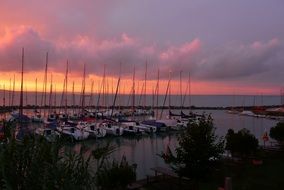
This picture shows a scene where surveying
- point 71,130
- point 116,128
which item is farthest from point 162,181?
point 116,128

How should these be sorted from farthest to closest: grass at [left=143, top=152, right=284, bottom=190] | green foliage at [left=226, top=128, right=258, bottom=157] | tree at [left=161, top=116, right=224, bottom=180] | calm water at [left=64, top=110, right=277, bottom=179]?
calm water at [left=64, top=110, right=277, bottom=179] → green foliage at [left=226, top=128, right=258, bottom=157] → grass at [left=143, top=152, right=284, bottom=190] → tree at [left=161, top=116, right=224, bottom=180]

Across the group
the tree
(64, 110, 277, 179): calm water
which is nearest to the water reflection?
(64, 110, 277, 179): calm water

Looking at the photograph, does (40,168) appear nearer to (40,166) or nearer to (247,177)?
(40,166)

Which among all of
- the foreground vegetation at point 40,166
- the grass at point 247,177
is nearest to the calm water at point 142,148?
the grass at point 247,177

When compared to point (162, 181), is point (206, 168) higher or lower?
higher

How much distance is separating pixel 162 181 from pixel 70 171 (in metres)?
14.8

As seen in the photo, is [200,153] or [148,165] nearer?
[200,153]

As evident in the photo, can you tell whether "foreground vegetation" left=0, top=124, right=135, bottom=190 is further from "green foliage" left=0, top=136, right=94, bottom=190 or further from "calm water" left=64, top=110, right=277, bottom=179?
"calm water" left=64, top=110, right=277, bottom=179

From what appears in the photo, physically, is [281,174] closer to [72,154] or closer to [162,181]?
[162,181]

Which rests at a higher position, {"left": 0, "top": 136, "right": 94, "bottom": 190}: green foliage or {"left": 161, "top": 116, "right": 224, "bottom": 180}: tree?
{"left": 0, "top": 136, "right": 94, "bottom": 190}: green foliage

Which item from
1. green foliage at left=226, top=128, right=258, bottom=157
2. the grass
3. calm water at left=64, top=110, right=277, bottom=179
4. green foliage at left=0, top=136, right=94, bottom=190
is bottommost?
calm water at left=64, top=110, right=277, bottom=179

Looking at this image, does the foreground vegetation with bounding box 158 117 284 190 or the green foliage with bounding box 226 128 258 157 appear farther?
the green foliage with bounding box 226 128 258 157

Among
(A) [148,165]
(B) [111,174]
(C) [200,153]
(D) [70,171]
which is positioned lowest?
(A) [148,165]

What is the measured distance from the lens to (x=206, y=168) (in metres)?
15.4
